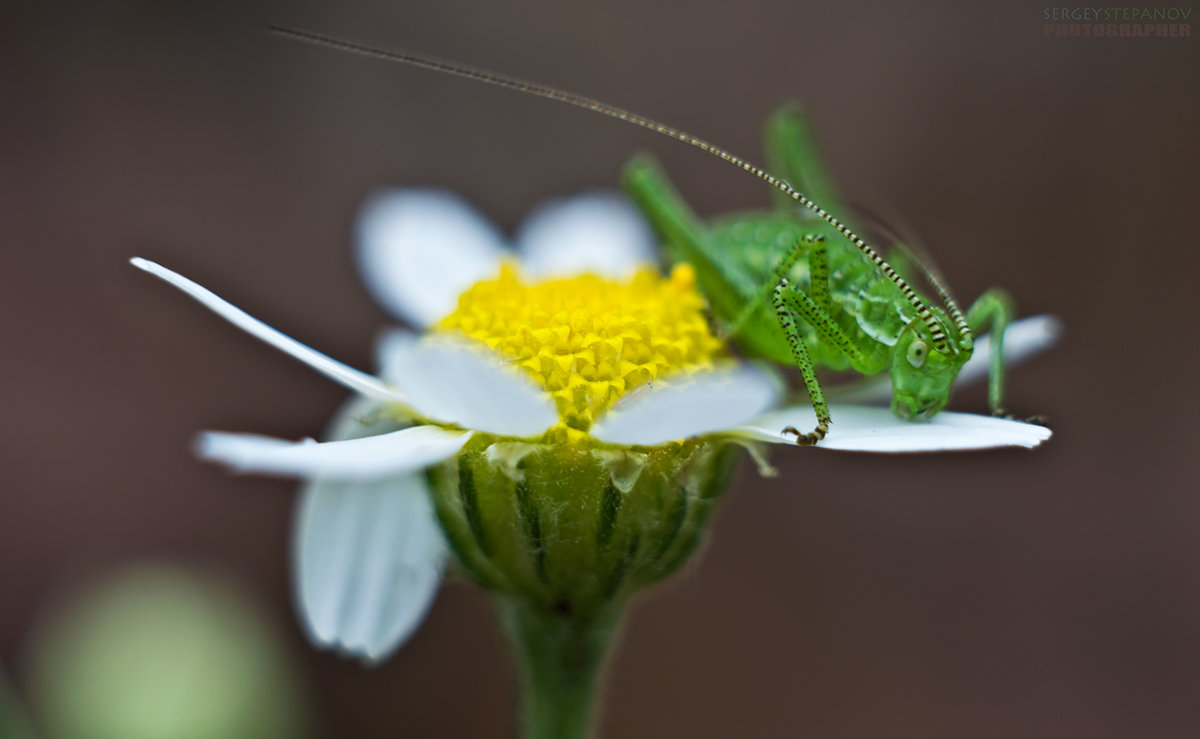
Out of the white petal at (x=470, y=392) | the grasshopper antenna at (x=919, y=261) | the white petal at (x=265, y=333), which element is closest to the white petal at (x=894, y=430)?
the grasshopper antenna at (x=919, y=261)

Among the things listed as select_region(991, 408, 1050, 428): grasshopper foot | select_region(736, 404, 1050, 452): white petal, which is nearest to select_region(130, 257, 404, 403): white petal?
select_region(736, 404, 1050, 452): white petal

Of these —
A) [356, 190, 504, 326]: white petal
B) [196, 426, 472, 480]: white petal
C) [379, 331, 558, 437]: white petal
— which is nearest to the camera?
[196, 426, 472, 480]: white petal

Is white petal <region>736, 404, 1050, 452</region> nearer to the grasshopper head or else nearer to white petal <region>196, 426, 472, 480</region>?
the grasshopper head

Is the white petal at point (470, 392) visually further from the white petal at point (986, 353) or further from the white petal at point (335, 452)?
the white petal at point (986, 353)

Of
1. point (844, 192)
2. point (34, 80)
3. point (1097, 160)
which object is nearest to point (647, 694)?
point (844, 192)

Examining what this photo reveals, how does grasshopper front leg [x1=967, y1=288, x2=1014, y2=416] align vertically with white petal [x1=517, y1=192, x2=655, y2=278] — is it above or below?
below
